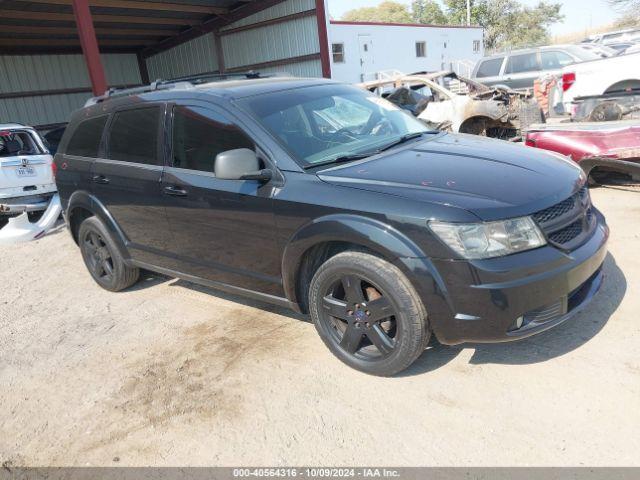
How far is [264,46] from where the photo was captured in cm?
1630

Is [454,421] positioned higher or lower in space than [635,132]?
lower

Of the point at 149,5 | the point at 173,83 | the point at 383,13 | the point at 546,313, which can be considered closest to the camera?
the point at 546,313

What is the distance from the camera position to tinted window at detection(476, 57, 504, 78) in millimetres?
13906

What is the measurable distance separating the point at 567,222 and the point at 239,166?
195cm

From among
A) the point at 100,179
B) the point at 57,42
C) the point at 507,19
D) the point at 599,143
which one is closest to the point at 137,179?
the point at 100,179

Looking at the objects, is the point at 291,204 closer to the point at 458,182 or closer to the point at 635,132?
the point at 458,182

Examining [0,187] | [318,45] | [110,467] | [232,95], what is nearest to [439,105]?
[318,45]

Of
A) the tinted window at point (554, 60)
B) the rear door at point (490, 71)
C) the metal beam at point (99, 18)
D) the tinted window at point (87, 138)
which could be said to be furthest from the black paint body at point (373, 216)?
the metal beam at point (99, 18)

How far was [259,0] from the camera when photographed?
15445 millimetres

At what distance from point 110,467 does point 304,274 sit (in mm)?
1525

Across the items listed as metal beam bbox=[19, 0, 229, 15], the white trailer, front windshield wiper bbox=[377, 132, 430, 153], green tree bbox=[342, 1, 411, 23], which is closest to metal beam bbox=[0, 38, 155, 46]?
metal beam bbox=[19, 0, 229, 15]

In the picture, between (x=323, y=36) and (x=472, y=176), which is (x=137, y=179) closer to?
(x=472, y=176)

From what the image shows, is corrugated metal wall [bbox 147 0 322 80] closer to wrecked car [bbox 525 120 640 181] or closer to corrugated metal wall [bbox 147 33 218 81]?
corrugated metal wall [bbox 147 33 218 81]

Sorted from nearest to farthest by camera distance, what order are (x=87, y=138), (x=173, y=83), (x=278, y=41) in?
(x=173, y=83), (x=87, y=138), (x=278, y=41)
